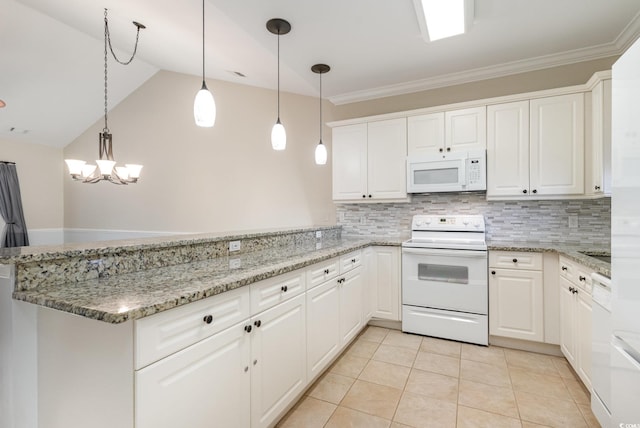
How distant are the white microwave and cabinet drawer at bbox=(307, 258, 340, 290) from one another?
1.34 m

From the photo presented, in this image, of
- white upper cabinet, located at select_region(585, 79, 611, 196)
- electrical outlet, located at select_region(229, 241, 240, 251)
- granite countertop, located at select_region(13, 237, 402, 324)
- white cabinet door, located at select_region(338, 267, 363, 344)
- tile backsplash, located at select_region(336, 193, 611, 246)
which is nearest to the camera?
granite countertop, located at select_region(13, 237, 402, 324)

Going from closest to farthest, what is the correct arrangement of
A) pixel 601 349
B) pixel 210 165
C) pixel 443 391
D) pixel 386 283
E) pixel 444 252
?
pixel 601 349
pixel 443 391
pixel 444 252
pixel 386 283
pixel 210 165

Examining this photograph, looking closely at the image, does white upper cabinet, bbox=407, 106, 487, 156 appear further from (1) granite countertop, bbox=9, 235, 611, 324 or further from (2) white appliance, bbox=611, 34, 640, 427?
(2) white appliance, bbox=611, 34, 640, 427

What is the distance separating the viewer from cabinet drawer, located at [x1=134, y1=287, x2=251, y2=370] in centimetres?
97

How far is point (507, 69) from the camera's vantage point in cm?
295

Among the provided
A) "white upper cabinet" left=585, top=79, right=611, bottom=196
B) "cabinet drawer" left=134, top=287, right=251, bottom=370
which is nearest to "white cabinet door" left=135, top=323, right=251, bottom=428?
"cabinet drawer" left=134, top=287, right=251, bottom=370

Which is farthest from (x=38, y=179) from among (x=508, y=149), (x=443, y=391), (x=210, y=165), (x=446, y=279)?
(x=508, y=149)

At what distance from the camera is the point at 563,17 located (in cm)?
217

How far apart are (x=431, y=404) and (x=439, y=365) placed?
0.52 m

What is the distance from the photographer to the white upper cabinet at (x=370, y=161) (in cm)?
324

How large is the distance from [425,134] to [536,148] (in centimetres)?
98

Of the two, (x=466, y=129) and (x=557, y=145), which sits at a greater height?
(x=466, y=129)

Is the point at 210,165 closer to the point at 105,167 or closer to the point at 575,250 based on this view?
the point at 105,167

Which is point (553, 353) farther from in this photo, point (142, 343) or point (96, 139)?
point (96, 139)
